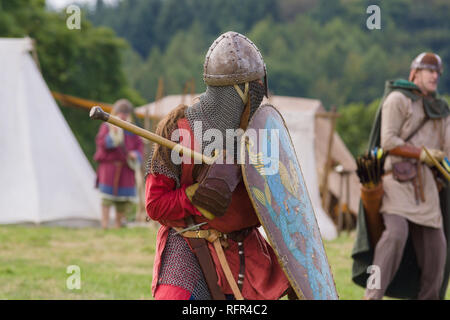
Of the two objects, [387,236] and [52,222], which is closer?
[387,236]

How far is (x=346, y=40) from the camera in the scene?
63.9 metres

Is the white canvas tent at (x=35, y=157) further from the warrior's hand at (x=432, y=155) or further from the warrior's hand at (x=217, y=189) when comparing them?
the warrior's hand at (x=217, y=189)

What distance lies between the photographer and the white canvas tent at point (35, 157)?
1086 cm

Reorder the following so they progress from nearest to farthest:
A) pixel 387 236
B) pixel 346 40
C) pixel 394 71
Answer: pixel 387 236 → pixel 394 71 → pixel 346 40

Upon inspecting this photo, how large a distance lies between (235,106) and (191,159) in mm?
284

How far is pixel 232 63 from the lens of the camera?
143 inches

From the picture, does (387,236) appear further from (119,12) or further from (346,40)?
(119,12)

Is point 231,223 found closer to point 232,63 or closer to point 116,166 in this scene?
point 232,63

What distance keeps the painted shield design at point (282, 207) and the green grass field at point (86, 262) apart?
2.94 metres

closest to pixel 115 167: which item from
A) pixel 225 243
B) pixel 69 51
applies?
pixel 225 243

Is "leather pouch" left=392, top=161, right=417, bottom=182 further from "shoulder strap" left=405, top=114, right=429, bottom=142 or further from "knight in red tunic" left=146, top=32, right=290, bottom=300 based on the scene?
"knight in red tunic" left=146, top=32, right=290, bottom=300

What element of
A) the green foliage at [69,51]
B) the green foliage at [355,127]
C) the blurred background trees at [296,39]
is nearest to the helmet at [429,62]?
the green foliage at [69,51]

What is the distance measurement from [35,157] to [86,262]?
349cm
